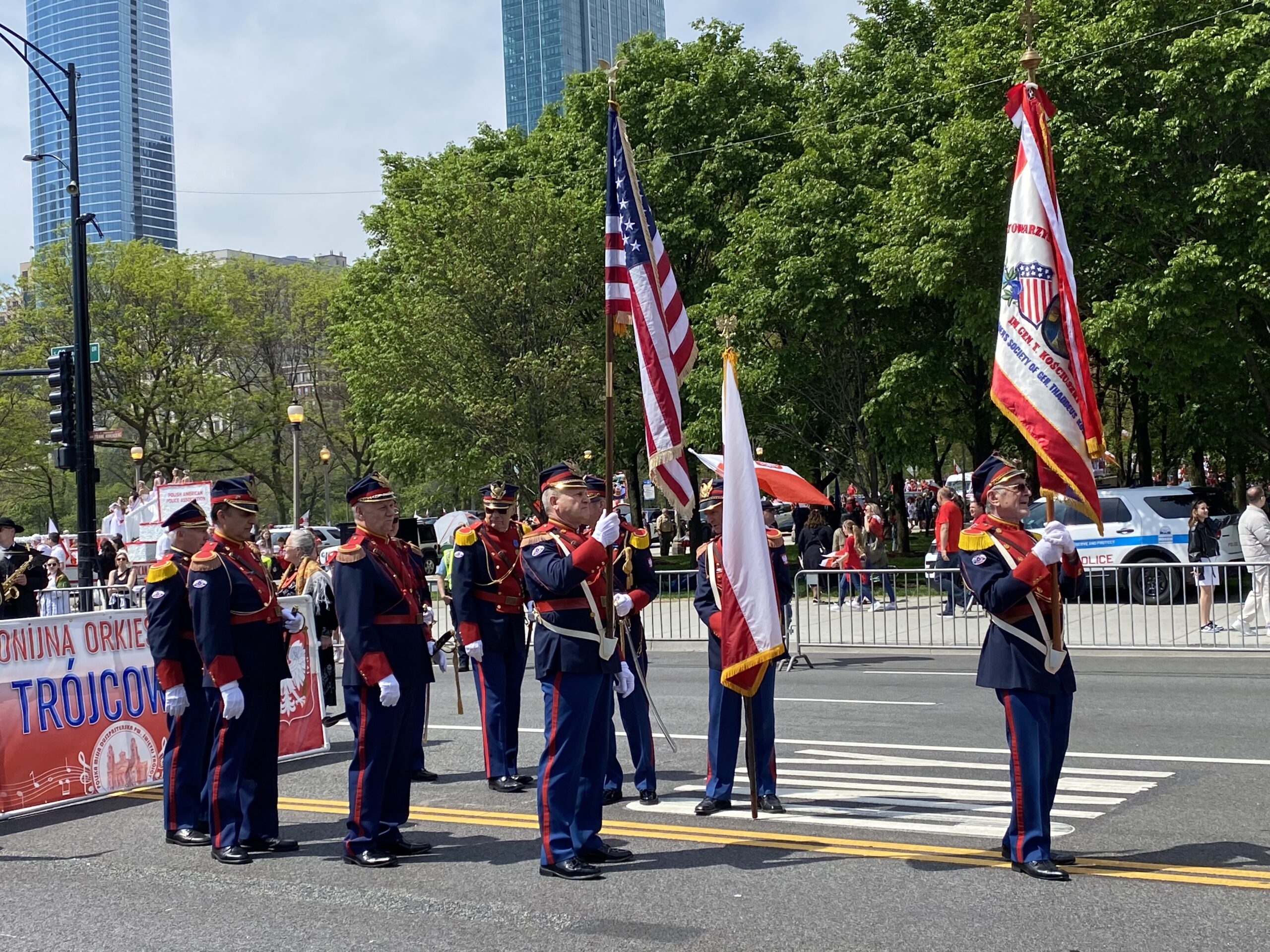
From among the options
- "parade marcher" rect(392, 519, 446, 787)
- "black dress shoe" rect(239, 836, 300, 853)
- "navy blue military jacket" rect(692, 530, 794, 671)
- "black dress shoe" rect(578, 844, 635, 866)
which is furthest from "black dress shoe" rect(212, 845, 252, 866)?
"navy blue military jacket" rect(692, 530, 794, 671)

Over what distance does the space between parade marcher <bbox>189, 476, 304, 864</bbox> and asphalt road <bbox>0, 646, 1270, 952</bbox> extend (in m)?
0.24

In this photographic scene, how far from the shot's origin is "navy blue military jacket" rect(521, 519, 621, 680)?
A: 22.3 ft

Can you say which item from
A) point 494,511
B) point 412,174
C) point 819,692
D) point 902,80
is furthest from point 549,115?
point 494,511

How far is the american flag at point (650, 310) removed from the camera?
323 inches

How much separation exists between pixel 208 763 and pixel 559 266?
963 inches

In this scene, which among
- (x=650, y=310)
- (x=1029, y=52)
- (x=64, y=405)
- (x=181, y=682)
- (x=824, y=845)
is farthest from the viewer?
(x=64, y=405)

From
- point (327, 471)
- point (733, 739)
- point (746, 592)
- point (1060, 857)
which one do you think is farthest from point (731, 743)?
point (327, 471)

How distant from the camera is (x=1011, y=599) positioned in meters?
6.26

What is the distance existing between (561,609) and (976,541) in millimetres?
2120

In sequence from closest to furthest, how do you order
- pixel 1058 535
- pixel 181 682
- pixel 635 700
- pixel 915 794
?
pixel 1058 535 → pixel 181 682 → pixel 915 794 → pixel 635 700

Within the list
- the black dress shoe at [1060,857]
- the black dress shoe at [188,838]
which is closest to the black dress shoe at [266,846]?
the black dress shoe at [188,838]

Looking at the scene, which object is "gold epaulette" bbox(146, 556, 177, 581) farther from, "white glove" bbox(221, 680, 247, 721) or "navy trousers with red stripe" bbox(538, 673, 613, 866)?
"navy trousers with red stripe" bbox(538, 673, 613, 866)

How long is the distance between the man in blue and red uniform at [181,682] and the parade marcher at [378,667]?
103 cm

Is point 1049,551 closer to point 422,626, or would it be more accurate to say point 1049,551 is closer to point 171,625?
point 422,626
